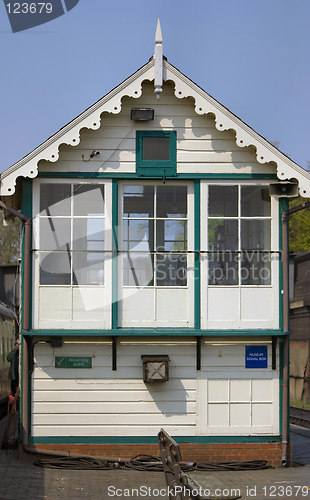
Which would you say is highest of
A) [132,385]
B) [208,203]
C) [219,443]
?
[208,203]

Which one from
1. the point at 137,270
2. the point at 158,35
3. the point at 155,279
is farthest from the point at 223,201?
the point at 158,35

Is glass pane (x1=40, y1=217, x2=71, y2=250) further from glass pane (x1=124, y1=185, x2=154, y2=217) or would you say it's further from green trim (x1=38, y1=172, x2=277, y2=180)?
glass pane (x1=124, y1=185, x2=154, y2=217)

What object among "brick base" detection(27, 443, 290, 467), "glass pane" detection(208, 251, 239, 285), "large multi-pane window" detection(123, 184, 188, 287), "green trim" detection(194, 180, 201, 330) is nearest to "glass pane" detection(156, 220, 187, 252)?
"large multi-pane window" detection(123, 184, 188, 287)

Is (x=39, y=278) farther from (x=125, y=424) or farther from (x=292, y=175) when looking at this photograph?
(x=292, y=175)

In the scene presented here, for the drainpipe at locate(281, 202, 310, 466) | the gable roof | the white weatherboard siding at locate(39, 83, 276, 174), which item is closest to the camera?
the gable roof

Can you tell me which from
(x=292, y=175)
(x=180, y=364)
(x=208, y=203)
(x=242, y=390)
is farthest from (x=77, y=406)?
(x=292, y=175)

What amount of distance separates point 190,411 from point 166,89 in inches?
219

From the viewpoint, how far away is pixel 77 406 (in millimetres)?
14758

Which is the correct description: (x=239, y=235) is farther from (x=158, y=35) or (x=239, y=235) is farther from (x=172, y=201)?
(x=158, y=35)

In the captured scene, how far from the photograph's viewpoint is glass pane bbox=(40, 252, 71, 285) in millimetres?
15031

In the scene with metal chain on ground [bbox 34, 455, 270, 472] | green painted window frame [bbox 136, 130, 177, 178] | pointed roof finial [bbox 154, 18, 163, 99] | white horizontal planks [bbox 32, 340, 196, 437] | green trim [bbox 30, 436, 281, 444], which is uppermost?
pointed roof finial [bbox 154, 18, 163, 99]

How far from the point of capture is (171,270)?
1524cm

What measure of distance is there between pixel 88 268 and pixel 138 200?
151 cm

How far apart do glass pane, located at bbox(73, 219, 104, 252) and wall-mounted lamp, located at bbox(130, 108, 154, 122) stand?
73.9 inches
